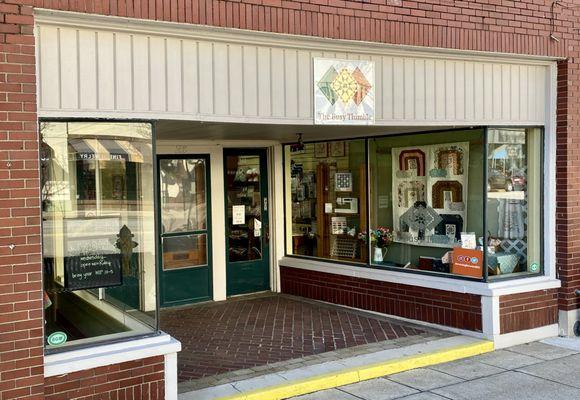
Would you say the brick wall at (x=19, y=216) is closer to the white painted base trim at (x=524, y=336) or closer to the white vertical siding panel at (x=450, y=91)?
the white vertical siding panel at (x=450, y=91)

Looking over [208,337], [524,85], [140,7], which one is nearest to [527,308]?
[524,85]

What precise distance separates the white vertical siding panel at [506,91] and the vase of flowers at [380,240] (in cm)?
222

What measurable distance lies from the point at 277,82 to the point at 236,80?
448 mm

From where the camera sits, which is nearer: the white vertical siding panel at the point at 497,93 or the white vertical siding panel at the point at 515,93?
the white vertical siding panel at the point at 497,93

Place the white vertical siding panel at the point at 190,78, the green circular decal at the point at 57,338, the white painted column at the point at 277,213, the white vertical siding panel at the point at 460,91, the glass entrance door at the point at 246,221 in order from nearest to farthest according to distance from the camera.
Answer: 1. the green circular decal at the point at 57,338
2. the white vertical siding panel at the point at 190,78
3. the white vertical siding panel at the point at 460,91
4. the glass entrance door at the point at 246,221
5. the white painted column at the point at 277,213

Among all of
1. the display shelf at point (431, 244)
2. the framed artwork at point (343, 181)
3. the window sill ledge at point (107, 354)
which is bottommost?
the window sill ledge at point (107, 354)

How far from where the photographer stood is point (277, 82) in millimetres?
6070

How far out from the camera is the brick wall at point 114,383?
4.84 m

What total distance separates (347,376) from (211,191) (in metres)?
4.24

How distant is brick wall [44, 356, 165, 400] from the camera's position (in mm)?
4836

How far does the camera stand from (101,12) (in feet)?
16.3

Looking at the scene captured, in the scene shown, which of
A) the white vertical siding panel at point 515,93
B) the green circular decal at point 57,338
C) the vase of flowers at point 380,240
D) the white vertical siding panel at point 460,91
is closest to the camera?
the green circular decal at point 57,338

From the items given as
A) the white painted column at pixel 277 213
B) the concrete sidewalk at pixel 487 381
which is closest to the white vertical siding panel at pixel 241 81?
the concrete sidewalk at pixel 487 381

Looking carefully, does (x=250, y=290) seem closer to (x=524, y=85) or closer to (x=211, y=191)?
(x=211, y=191)
